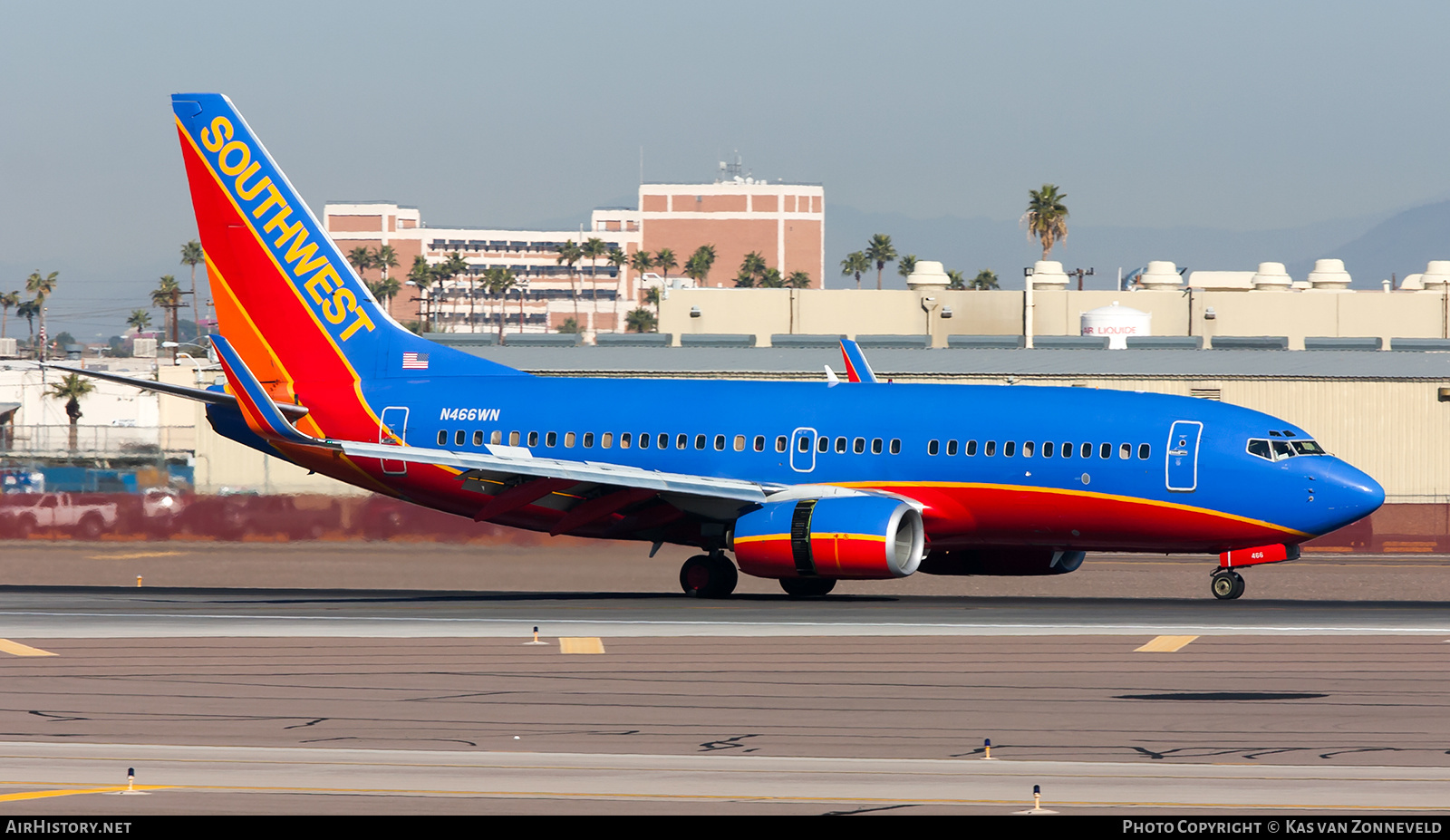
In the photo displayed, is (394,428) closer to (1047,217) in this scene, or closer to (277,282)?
(277,282)

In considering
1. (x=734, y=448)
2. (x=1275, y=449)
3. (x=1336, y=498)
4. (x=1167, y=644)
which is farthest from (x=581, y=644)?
(x=1336, y=498)

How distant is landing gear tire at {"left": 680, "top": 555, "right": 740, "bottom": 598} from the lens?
35562 millimetres

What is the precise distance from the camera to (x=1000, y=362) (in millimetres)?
62125

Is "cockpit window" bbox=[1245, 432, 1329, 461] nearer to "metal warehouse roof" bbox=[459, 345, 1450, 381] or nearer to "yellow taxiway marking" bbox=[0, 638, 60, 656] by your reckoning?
"yellow taxiway marking" bbox=[0, 638, 60, 656]

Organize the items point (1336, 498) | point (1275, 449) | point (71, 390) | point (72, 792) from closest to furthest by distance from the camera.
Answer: point (72, 792) → point (1336, 498) → point (1275, 449) → point (71, 390)

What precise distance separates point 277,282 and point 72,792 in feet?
88.2

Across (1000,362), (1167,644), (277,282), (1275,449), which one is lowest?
(1167,644)

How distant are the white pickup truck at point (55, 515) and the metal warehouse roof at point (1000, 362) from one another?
1675cm

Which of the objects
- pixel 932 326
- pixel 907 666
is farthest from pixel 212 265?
pixel 932 326

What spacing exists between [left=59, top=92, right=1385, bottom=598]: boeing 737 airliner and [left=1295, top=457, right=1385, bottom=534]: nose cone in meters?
0.04

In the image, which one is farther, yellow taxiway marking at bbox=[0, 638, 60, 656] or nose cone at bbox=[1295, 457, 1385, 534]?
nose cone at bbox=[1295, 457, 1385, 534]

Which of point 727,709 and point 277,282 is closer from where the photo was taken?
point 727,709

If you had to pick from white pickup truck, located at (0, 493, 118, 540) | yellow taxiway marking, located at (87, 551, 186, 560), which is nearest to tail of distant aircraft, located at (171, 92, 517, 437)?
yellow taxiway marking, located at (87, 551, 186, 560)
